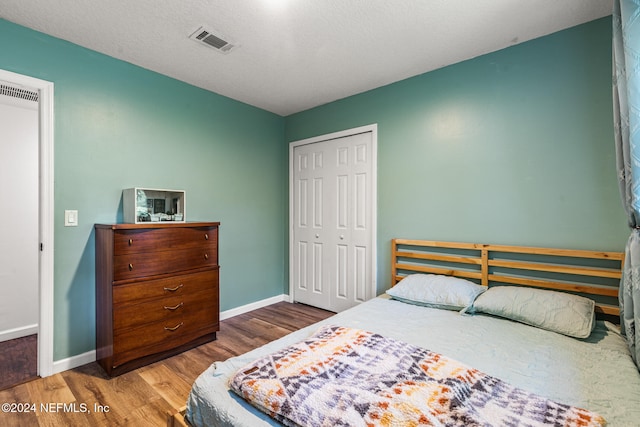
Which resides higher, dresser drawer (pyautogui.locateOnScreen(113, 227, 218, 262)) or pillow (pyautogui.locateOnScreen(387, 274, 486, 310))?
dresser drawer (pyautogui.locateOnScreen(113, 227, 218, 262))

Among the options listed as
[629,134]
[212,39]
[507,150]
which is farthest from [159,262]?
[629,134]

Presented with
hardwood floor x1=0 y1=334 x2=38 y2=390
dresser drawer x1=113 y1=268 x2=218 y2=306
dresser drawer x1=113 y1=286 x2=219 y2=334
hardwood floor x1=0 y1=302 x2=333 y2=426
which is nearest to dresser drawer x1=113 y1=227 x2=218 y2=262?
dresser drawer x1=113 y1=268 x2=218 y2=306

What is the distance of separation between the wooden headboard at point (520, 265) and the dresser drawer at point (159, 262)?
1.77m

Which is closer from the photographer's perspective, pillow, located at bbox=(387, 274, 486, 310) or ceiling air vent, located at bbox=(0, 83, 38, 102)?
pillow, located at bbox=(387, 274, 486, 310)

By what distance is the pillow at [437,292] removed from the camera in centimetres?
207

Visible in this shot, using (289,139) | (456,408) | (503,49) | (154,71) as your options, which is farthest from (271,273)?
(503,49)

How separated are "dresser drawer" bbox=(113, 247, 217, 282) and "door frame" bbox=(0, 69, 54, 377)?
20.9 inches

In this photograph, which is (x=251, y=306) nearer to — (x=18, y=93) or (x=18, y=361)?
(x=18, y=361)

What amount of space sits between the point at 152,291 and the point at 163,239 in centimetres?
40

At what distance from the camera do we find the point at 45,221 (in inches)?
81.2

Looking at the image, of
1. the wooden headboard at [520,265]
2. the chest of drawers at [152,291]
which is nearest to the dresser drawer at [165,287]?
the chest of drawers at [152,291]

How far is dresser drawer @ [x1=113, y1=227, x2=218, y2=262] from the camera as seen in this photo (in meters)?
2.06

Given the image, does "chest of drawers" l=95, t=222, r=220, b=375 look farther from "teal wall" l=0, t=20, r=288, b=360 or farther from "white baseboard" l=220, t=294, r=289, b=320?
"white baseboard" l=220, t=294, r=289, b=320

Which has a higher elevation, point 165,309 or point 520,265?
point 520,265
